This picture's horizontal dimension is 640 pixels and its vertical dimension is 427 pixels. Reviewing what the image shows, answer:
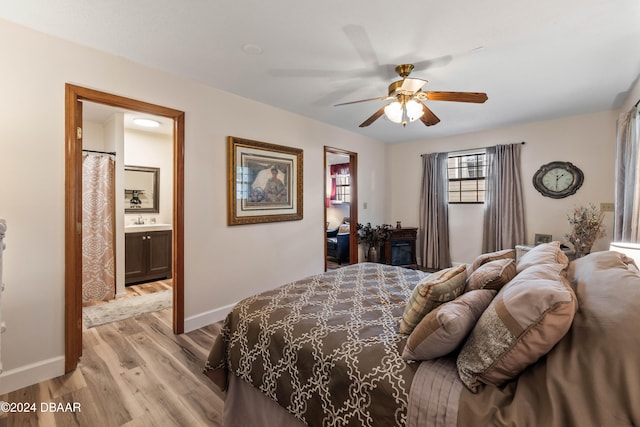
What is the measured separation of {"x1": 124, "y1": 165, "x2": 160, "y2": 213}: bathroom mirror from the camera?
4.61 meters

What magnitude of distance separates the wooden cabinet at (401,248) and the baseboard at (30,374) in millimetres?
4232

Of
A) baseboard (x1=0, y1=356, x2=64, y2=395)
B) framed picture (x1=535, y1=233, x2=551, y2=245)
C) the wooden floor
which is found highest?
framed picture (x1=535, y1=233, x2=551, y2=245)

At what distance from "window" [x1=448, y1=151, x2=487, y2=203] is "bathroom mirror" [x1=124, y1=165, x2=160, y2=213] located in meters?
5.12

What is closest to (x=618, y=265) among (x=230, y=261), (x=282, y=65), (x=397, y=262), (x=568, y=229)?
(x=282, y=65)

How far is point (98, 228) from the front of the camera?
12.0 ft

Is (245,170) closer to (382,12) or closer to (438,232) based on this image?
(382,12)

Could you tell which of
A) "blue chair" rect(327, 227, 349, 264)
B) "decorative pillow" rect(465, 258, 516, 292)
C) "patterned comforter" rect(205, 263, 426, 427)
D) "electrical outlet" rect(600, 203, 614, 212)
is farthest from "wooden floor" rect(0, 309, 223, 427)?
"electrical outlet" rect(600, 203, 614, 212)

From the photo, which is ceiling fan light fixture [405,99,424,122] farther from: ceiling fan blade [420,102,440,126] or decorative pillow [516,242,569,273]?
decorative pillow [516,242,569,273]

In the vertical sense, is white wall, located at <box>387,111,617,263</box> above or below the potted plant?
above

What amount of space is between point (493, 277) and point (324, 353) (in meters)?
0.89

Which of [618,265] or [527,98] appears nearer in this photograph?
[618,265]

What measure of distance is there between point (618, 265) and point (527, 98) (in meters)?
2.66

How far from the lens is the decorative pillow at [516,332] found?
915 millimetres

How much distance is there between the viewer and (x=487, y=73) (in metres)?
2.61
